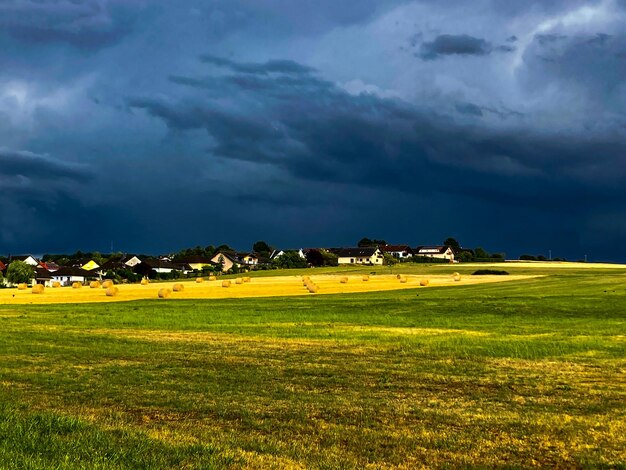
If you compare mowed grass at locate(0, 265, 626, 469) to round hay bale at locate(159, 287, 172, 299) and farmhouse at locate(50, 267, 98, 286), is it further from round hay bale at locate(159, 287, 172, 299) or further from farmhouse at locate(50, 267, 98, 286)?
farmhouse at locate(50, 267, 98, 286)

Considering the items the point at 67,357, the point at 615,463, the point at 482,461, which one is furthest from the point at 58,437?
the point at 67,357

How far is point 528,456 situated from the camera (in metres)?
9.56

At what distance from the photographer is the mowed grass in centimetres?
933

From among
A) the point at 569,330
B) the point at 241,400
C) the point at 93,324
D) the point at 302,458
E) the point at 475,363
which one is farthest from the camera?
the point at 93,324

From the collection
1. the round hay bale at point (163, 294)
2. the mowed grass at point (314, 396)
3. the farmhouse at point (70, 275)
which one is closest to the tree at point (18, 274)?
the farmhouse at point (70, 275)

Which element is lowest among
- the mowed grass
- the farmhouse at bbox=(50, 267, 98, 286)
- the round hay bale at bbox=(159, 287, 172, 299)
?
the mowed grass

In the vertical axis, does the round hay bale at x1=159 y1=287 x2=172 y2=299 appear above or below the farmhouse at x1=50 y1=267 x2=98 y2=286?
below

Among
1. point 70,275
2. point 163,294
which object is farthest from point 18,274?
point 163,294

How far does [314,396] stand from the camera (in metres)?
13.8

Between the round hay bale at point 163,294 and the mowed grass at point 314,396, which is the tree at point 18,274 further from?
the mowed grass at point 314,396

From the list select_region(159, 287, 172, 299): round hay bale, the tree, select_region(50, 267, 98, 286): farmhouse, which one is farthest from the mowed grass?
select_region(50, 267, 98, 286): farmhouse

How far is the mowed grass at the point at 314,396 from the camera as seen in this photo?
933cm

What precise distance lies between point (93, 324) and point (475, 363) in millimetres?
20934

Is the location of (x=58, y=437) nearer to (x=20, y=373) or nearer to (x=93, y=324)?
(x=20, y=373)
